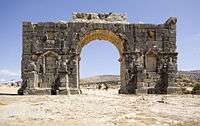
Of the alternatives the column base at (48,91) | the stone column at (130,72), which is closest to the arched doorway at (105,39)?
the stone column at (130,72)

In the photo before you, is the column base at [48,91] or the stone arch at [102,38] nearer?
the column base at [48,91]

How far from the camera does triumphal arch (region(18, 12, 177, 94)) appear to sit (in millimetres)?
24531

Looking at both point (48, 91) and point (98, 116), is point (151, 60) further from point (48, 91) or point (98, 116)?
point (98, 116)

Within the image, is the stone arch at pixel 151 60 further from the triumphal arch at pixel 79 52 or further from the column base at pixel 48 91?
the column base at pixel 48 91

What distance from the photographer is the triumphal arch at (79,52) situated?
24531 millimetres

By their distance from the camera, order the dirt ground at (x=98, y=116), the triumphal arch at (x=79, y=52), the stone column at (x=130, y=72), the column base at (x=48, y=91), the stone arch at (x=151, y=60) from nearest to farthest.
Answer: the dirt ground at (x=98, y=116) → the column base at (x=48, y=91) → the triumphal arch at (x=79, y=52) → the stone column at (x=130, y=72) → the stone arch at (x=151, y=60)

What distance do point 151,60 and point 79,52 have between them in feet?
16.0

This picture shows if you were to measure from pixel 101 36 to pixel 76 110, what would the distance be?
41.7 feet

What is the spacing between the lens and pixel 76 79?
24.6m

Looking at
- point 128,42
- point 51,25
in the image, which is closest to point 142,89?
point 128,42

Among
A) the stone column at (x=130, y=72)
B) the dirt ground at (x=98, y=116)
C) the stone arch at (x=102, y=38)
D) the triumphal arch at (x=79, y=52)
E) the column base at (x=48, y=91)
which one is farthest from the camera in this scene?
the stone arch at (x=102, y=38)

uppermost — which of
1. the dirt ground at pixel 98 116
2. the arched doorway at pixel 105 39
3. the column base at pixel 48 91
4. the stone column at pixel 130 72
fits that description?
the arched doorway at pixel 105 39

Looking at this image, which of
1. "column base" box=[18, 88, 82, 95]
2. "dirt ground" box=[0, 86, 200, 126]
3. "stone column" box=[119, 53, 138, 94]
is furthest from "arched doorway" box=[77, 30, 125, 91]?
"dirt ground" box=[0, 86, 200, 126]

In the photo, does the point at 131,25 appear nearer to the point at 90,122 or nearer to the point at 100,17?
the point at 100,17
